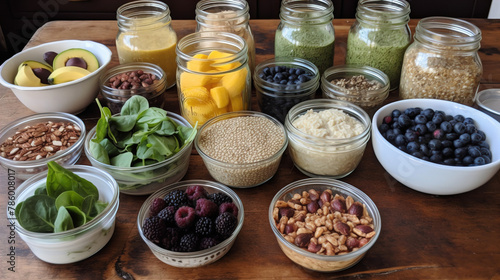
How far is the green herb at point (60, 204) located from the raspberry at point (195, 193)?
0.20 metres

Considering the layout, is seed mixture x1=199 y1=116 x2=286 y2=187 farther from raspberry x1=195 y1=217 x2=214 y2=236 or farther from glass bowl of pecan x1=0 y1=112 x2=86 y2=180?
glass bowl of pecan x1=0 y1=112 x2=86 y2=180

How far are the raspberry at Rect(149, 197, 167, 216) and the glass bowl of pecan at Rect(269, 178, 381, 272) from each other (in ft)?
0.86

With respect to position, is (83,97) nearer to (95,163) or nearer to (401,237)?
(95,163)

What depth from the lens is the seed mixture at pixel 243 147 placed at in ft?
3.70

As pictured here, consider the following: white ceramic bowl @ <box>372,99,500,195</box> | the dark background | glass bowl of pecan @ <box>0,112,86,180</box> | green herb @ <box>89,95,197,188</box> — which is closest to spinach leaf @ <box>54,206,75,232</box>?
green herb @ <box>89,95,197,188</box>

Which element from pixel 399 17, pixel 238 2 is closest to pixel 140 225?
pixel 238 2

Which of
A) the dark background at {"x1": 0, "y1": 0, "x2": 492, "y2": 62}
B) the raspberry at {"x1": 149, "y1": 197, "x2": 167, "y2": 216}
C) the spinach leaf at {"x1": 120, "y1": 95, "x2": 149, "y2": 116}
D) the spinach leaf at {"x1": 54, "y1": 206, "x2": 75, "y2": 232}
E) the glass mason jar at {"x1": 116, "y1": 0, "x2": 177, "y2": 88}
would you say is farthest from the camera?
the dark background at {"x1": 0, "y1": 0, "x2": 492, "y2": 62}

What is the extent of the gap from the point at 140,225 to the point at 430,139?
2.59ft

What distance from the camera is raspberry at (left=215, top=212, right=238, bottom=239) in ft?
3.08

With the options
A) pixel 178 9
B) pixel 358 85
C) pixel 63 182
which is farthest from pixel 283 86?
pixel 178 9

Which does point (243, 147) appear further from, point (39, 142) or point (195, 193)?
point (39, 142)

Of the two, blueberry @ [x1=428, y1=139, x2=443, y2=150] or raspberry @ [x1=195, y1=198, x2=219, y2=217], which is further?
blueberry @ [x1=428, y1=139, x2=443, y2=150]

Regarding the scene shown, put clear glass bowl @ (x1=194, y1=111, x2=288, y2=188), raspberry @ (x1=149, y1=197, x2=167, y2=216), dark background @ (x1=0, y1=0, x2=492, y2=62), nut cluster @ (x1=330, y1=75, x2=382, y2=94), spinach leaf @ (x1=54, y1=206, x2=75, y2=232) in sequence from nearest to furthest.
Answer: spinach leaf @ (x1=54, y1=206, x2=75, y2=232) → raspberry @ (x1=149, y1=197, x2=167, y2=216) → clear glass bowl @ (x1=194, y1=111, x2=288, y2=188) → nut cluster @ (x1=330, y1=75, x2=382, y2=94) → dark background @ (x1=0, y1=0, x2=492, y2=62)

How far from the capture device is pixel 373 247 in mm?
1004
